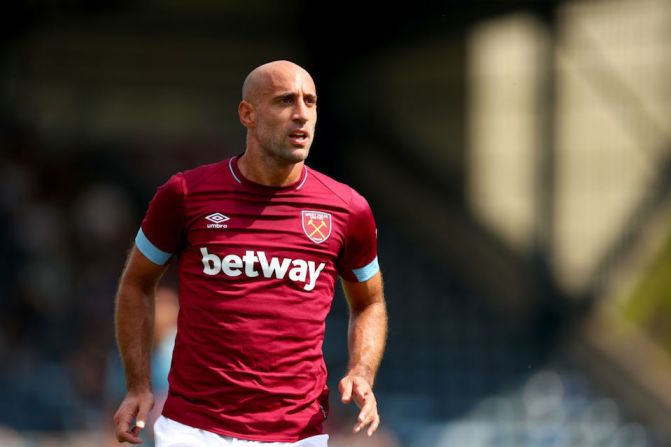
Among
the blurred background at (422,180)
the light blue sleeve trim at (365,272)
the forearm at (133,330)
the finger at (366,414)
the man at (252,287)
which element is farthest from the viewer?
the blurred background at (422,180)

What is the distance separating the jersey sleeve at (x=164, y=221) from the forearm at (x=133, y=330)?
0.19m

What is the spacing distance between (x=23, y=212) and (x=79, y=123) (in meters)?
2.80

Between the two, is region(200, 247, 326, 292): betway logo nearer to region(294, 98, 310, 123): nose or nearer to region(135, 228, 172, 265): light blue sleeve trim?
region(135, 228, 172, 265): light blue sleeve trim

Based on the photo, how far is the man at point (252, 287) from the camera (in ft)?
17.5

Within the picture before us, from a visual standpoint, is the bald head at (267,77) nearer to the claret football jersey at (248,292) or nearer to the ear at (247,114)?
the ear at (247,114)

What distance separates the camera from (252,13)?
776 inches

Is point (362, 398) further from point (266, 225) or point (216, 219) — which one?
point (216, 219)

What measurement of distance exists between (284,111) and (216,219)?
1.61 ft

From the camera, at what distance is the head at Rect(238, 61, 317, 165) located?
212 inches

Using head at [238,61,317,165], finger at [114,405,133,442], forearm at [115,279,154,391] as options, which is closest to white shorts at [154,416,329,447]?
finger at [114,405,133,442]

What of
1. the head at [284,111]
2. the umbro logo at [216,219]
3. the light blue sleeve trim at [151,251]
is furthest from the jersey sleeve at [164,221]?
the head at [284,111]

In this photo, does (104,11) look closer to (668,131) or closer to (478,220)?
(478,220)

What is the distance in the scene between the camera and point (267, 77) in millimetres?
5430

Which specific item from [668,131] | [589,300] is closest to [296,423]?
[589,300]
